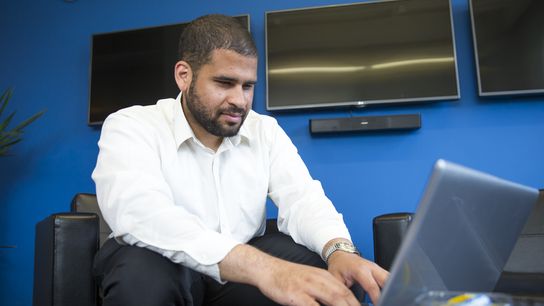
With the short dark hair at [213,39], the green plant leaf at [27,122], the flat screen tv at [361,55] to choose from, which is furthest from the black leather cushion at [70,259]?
the green plant leaf at [27,122]

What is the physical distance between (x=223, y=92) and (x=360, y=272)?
661 millimetres

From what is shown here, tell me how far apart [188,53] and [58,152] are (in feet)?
5.38

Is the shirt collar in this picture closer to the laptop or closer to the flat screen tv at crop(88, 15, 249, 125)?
the laptop

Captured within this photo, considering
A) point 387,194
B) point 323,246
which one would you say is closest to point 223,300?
point 323,246

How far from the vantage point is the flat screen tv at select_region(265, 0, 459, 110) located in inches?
82.2

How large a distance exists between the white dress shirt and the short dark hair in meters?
0.18

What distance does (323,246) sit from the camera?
3.49 ft

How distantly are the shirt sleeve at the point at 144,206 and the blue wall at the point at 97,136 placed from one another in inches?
49.8

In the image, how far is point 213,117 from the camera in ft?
4.14

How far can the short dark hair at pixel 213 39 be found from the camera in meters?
1.21

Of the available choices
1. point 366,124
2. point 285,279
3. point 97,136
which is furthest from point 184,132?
point 97,136

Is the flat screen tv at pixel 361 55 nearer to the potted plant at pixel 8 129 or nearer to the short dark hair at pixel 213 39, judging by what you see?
the short dark hair at pixel 213 39

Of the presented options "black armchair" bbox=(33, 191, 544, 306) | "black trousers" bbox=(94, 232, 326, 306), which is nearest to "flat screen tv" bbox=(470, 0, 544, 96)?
"black armchair" bbox=(33, 191, 544, 306)

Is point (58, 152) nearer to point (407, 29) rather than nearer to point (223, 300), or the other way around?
point (223, 300)
